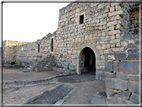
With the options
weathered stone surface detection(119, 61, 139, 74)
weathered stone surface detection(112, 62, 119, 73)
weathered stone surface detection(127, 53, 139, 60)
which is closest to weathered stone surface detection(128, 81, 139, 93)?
weathered stone surface detection(119, 61, 139, 74)

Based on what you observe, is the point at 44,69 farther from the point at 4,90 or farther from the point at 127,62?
the point at 127,62

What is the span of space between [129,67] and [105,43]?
3.84m

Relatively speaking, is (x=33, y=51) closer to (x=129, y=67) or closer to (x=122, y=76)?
(x=122, y=76)

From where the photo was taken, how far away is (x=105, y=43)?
5961 mm

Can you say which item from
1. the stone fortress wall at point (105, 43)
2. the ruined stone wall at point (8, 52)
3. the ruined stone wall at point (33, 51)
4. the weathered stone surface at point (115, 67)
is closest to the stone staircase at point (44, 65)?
the stone fortress wall at point (105, 43)

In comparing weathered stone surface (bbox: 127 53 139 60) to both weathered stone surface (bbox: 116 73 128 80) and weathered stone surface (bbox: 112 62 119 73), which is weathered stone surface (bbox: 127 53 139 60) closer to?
weathered stone surface (bbox: 112 62 119 73)

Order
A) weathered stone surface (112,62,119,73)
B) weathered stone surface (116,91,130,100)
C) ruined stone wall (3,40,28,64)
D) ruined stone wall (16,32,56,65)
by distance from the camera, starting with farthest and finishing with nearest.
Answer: ruined stone wall (3,40,28,64), ruined stone wall (16,32,56,65), weathered stone surface (112,62,119,73), weathered stone surface (116,91,130,100)

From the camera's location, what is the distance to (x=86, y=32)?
6.98m

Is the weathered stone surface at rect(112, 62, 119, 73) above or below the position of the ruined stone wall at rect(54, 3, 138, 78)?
below

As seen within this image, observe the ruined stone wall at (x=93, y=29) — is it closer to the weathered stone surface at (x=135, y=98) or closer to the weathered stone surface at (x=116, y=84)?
the weathered stone surface at (x=116, y=84)

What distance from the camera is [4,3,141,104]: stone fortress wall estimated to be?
2355 millimetres

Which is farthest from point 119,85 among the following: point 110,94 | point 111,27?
point 111,27

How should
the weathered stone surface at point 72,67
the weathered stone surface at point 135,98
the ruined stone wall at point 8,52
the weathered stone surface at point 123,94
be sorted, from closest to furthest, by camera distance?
the weathered stone surface at point 135,98 < the weathered stone surface at point 123,94 < the weathered stone surface at point 72,67 < the ruined stone wall at point 8,52

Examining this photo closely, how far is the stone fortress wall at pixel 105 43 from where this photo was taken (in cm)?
236
